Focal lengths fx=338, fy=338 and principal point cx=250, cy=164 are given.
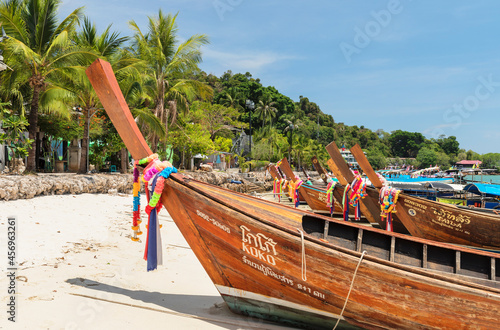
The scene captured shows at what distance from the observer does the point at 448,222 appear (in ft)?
27.8

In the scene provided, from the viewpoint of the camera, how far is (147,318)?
411cm

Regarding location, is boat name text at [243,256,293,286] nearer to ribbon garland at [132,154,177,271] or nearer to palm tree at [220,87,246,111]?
ribbon garland at [132,154,177,271]

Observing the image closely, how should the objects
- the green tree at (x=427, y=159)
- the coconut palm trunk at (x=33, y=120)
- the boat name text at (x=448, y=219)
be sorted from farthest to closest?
the green tree at (x=427, y=159)
the coconut palm trunk at (x=33, y=120)
the boat name text at (x=448, y=219)

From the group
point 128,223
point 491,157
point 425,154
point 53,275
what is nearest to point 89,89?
point 128,223

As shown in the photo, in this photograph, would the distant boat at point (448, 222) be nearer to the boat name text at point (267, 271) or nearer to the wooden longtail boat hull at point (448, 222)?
the wooden longtail boat hull at point (448, 222)

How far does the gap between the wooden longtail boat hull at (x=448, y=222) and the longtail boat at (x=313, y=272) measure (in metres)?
4.07

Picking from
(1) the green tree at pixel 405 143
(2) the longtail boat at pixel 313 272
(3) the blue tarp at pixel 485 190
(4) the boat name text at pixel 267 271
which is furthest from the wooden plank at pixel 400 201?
(1) the green tree at pixel 405 143

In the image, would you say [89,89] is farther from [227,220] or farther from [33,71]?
[227,220]

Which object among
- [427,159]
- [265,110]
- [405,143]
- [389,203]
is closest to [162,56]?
[389,203]

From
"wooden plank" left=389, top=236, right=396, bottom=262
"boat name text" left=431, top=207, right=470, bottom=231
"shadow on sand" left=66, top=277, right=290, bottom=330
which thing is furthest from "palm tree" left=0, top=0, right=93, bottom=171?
"boat name text" left=431, top=207, right=470, bottom=231

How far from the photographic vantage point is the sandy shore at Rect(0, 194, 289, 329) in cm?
397

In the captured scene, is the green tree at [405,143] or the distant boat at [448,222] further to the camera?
the green tree at [405,143]

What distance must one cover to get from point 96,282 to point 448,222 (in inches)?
317

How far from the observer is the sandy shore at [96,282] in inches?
156
